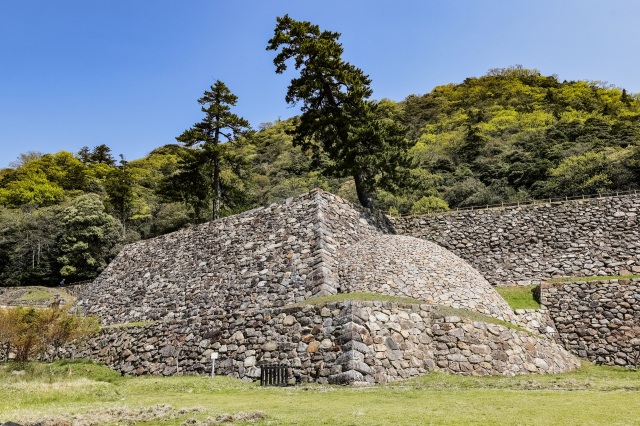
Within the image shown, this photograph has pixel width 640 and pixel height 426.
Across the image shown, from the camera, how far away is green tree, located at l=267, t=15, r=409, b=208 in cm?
2916

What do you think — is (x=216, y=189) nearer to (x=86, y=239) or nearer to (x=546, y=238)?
(x=546, y=238)

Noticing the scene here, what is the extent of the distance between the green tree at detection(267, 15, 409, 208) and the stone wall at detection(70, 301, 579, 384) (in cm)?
1289

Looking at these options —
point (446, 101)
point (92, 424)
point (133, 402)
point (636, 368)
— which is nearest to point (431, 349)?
point (636, 368)

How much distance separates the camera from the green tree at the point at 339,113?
29156mm

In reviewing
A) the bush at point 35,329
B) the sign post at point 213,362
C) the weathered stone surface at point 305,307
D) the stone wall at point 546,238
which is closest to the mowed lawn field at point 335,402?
the sign post at point 213,362

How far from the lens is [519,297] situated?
77.4 ft

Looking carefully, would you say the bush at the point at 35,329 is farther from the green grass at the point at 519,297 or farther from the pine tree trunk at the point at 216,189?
the green grass at the point at 519,297

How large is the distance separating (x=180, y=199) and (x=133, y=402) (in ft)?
82.8

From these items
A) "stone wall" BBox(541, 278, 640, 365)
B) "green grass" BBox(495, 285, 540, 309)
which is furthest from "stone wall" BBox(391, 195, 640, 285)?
"stone wall" BBox(541, 278, 640, 365)

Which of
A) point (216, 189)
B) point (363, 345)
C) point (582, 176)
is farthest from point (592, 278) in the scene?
point (216, 189)

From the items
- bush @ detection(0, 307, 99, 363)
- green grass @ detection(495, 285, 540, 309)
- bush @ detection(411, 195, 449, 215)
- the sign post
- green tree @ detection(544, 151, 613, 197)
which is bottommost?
the sign post

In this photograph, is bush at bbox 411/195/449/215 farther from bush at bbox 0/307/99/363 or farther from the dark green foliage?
bush at bbox 0/307/99/363

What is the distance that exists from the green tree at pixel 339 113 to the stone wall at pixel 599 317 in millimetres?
11939

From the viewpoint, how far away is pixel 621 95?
268 ft
